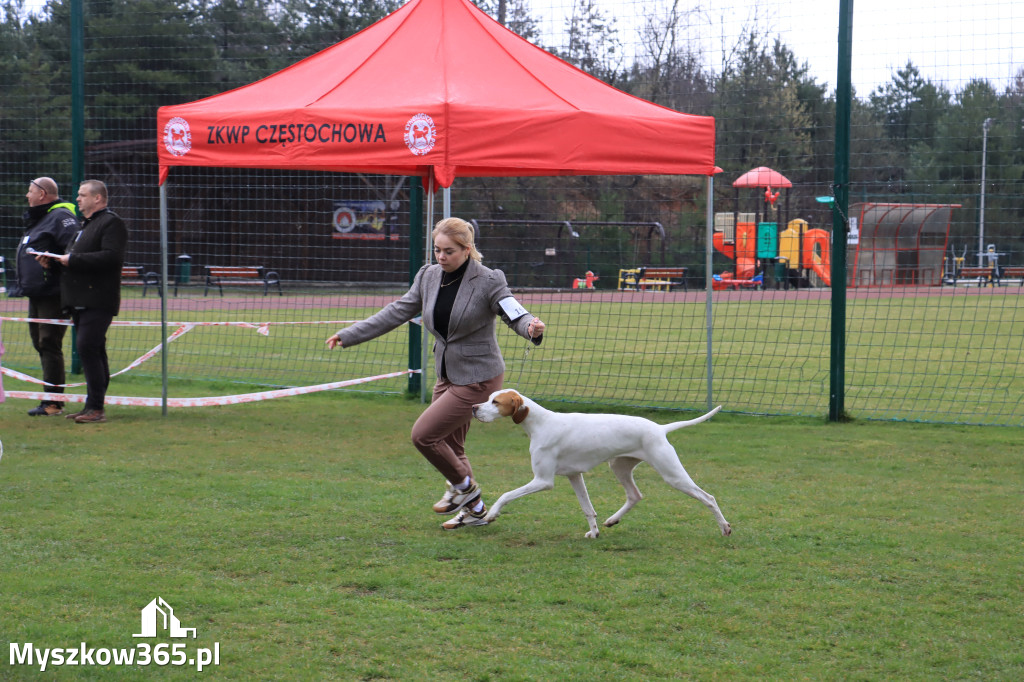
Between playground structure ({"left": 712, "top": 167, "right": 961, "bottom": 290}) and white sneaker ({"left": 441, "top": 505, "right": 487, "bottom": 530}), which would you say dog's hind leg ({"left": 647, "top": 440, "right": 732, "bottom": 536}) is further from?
playground structure ({"left": 712, "top": 167, "right": 961, "bottom": 290})

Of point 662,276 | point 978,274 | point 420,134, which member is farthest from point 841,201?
point 662,276

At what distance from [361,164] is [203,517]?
353cm

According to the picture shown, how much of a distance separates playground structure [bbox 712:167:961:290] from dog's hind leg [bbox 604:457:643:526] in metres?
5.12

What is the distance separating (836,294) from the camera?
9344 mm

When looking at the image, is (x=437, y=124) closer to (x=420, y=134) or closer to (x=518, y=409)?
(x=420, y=134)

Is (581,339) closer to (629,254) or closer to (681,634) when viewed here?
(629,254)

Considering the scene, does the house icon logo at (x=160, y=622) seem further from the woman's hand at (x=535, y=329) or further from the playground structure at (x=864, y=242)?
the playground structure at (x=864, y=242)

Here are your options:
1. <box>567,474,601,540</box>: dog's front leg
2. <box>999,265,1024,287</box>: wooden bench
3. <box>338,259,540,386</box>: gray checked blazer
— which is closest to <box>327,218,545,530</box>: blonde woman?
<box>338,259,540,386</box>: gray checked blazer

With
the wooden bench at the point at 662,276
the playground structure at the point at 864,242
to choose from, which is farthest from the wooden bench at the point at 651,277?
the playground structure at the point at 864,242

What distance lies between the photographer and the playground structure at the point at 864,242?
45.4 feet

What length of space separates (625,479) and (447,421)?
105 centimetres

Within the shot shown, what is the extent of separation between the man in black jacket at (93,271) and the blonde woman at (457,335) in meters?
3.67

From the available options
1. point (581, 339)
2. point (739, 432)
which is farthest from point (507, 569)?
point (581, 339)

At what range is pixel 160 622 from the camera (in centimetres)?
405
